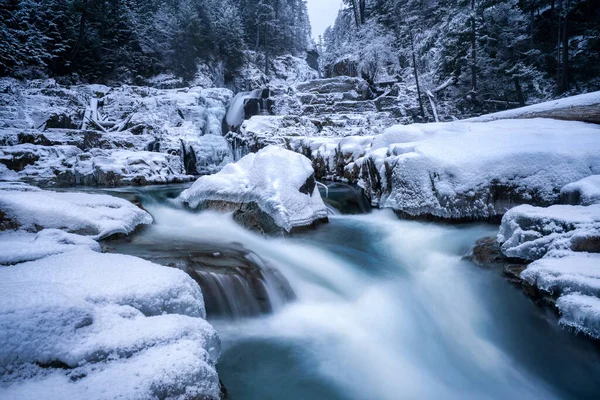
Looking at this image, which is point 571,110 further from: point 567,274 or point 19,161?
point 19,161

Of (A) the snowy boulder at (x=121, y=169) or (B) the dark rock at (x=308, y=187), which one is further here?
(A) the snowy boulder at (x=121, y=169)

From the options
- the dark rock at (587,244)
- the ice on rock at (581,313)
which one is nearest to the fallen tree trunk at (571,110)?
the dark rock at (587,244)

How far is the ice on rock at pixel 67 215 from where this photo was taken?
151 inches

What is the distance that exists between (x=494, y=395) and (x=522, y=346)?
67cm

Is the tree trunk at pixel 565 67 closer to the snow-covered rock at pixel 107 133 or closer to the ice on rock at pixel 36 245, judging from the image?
the snow-covered rock at pixel 107 133

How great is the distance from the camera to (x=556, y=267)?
2.91 m

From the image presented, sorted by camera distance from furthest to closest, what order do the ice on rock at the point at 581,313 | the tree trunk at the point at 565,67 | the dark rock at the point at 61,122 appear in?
1. the dark rock at the point at 61,122
2. the tree trunk at the point at 565,67
3. the ice on rock at the point at 581,313

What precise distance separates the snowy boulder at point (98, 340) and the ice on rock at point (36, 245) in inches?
21.6

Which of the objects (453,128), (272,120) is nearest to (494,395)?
(453,128)

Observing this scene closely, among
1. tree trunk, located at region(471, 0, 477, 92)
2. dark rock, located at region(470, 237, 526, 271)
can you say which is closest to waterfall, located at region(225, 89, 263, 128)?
tree trunk, located at region(471, 0, 477, 92)

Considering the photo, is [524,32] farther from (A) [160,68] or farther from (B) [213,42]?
(A) [160,68]

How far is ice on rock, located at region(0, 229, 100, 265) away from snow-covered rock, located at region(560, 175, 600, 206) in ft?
20.7

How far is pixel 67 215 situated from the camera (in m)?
4.11

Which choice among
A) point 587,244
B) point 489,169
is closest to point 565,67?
point 489,169
